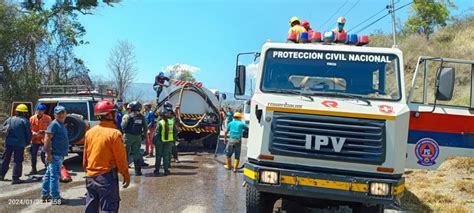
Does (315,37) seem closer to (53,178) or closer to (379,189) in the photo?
(379,189)

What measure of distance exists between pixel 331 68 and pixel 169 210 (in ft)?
11.3

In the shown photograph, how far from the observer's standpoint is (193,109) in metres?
16.2

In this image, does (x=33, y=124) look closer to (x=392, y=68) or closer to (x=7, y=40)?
(x=392, y=68)

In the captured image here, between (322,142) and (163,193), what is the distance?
418 centimetres

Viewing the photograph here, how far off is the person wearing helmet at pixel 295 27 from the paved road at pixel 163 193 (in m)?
3.08

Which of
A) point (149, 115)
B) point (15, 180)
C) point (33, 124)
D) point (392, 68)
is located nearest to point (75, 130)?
point (33, 124)

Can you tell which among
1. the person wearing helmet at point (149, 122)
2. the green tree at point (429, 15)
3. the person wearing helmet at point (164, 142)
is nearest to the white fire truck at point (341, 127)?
the person wearing helmet at point (164, 142)

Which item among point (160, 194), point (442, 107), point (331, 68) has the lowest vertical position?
point (160, 194)

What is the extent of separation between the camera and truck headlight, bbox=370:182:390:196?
5.10 metres

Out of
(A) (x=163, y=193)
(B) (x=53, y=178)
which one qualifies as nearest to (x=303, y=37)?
(A) (x=163, y=193)

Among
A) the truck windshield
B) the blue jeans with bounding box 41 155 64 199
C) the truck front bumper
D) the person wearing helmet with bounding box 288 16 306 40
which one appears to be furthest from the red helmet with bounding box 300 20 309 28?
the blue jeans with bounding box 41 155 64 199

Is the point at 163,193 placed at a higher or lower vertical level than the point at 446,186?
lower

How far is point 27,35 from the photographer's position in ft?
59.0

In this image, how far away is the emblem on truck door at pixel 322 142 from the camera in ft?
17.1
